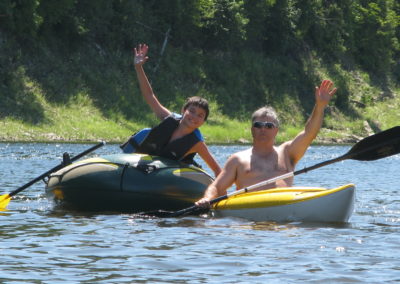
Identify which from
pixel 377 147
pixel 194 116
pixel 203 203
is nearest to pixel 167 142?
pixel 194 116

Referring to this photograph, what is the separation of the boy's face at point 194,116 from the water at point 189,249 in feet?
3.61

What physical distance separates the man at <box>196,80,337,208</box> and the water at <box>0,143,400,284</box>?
0.45m

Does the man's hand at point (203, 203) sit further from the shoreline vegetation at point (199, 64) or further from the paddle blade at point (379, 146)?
the shoreline vegetation at point (199, 64)

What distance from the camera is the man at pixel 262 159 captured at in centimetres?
977

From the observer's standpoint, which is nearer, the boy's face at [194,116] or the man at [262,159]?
the man at [262,159]

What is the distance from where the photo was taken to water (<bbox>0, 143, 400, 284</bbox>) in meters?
6.70

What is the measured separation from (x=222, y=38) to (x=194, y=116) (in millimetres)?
37009

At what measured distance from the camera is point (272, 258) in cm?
748

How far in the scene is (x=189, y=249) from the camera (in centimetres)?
796

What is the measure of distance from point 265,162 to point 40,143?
22094mm

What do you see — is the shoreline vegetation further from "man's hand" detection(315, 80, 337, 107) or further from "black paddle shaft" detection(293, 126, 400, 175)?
"man's hand" detection(315, 80, 337, 107)

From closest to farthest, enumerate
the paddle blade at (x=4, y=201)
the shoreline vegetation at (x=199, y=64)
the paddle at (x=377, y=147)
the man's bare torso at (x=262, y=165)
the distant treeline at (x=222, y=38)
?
the man's bare torso at (x=262, y=165) < the paddle at (x=377, y=147) < the paddle blade at (x=4, y=201) < the shoreline vegetation at (x=199, y=64) < the distant treeline at (x=222, y=38)

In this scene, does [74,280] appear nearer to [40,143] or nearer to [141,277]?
[141,277]

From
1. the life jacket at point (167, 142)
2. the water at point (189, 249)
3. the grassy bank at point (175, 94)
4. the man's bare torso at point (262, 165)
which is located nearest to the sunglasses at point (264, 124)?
the man's bare torso at point (262, 165)
